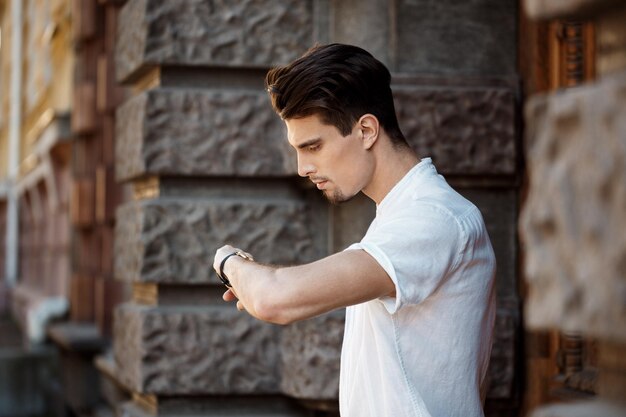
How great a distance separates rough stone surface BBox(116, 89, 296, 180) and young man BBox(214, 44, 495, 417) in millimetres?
1570

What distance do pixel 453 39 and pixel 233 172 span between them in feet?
2.97

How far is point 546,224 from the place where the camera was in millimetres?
1434

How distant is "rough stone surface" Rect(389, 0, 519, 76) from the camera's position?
4055 mm

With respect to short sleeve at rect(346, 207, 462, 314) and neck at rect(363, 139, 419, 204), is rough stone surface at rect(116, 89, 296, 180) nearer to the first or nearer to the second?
neck at rect(363, 139, 419, 204)

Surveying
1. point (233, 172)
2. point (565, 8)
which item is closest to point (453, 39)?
point (233, 172)

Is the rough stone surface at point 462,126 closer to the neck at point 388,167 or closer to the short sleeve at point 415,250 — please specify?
the neck at point 388,167

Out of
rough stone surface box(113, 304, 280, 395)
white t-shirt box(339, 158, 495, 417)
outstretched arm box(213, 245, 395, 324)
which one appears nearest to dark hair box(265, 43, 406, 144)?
white t-shirt box(339, 158, 495, 417)

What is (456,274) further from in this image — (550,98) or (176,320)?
(176,320)

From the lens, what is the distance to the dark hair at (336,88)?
251 cm

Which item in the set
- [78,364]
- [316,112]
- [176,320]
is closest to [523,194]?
[176,320]

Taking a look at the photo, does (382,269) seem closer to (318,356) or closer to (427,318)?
(427,318)

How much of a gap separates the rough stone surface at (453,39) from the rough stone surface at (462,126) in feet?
0.50

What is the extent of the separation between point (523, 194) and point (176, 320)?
1319 mm

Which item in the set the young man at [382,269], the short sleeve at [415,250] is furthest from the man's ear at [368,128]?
the short sleeve at [415,250]
